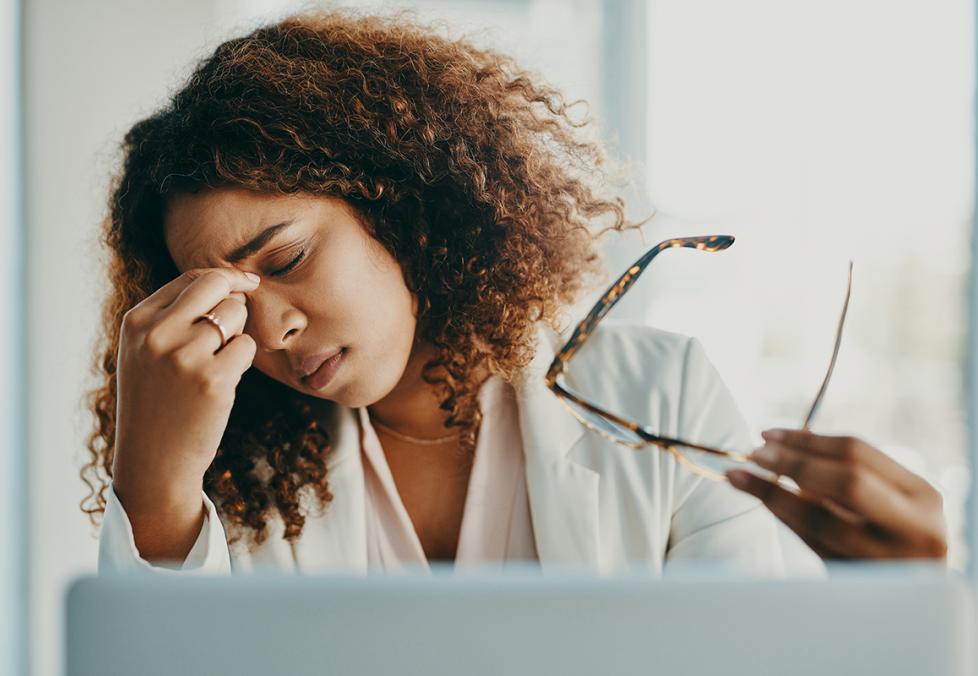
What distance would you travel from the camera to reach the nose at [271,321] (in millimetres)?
1054

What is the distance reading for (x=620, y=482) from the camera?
1.14m

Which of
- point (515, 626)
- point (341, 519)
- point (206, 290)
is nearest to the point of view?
point (515, 626)

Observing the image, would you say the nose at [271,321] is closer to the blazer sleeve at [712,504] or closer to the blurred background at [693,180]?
the blurred background at [693,180]

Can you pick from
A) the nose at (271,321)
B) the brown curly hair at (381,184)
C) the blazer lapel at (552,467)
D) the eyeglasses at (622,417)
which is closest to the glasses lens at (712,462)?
the eyeglasses at (622,417)

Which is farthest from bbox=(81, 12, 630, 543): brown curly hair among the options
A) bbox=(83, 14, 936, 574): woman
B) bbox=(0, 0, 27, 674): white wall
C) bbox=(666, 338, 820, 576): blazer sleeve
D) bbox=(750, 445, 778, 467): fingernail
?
bbox=(750, 445, 778, 467): fingernail

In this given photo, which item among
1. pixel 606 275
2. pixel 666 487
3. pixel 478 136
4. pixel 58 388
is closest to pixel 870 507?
pixel 666 487

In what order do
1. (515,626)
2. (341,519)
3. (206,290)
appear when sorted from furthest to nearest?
(341,519) → (206,290) → (515,626)

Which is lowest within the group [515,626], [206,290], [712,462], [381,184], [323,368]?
[515,626]

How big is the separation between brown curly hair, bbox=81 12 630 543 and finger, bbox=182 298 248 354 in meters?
0.07

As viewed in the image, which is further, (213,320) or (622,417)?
(622,417)

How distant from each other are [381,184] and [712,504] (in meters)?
0.60

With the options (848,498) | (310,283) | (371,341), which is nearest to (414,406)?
(371,341)

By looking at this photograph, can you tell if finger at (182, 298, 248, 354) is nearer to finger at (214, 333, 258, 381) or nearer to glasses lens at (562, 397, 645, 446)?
finger at (214, 333, 258, 381)

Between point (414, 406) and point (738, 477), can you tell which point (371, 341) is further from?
point (738, 477)
